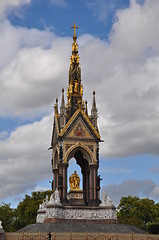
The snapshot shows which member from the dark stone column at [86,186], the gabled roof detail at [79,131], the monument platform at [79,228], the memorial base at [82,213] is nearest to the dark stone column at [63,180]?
the memorial base at [82,213]

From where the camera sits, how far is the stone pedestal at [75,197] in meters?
47.0

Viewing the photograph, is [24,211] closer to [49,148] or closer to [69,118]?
[49,148]

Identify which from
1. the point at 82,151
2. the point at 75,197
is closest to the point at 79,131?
the point at 82,151

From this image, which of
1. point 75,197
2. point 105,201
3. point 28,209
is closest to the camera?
point 105,201

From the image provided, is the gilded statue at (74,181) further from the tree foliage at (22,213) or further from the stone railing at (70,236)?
the tree foliage at (22,213)

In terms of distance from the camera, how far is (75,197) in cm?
4744

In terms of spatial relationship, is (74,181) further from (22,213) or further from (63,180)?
(22,213)

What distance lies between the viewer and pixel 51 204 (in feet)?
145

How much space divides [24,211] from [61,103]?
92.6ft

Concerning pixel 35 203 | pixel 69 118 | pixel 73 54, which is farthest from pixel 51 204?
pixel 35 203

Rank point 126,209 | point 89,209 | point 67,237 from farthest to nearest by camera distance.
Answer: point 126,209
point 89,209
point 67,237

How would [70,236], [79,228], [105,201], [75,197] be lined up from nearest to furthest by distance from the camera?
1. [70,236]
2. [79,228]
3. [105,201]
4. [75,197]

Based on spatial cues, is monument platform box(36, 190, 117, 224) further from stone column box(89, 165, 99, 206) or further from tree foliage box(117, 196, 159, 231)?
tree foliage box(117, 196, 159, 231)

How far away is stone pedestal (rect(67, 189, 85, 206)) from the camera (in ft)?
154
